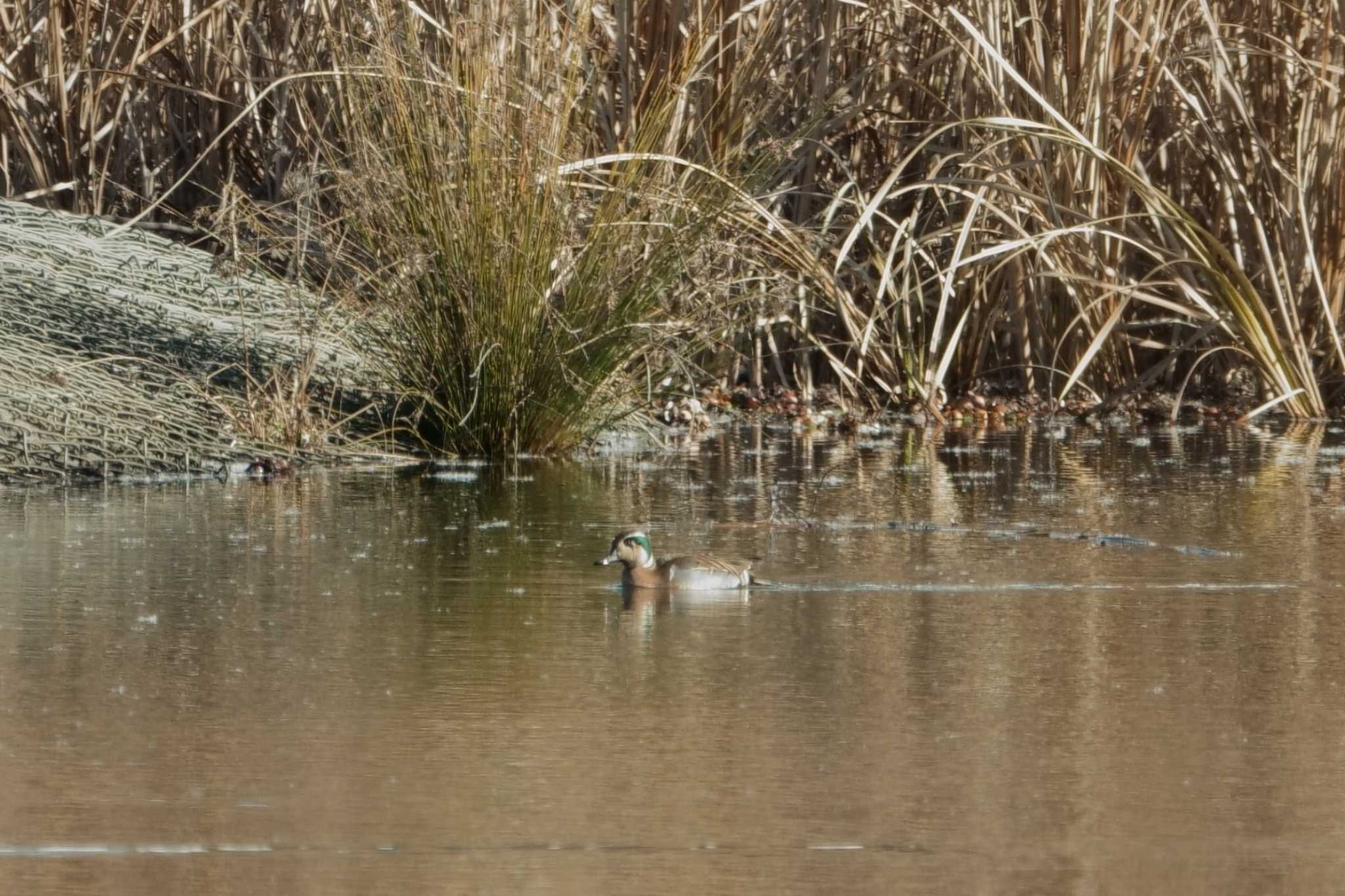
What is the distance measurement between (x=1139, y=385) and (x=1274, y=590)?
470 centimetres

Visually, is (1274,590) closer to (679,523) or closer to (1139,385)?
(679,523)

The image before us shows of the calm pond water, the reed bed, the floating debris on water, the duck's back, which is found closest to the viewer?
the calm pond water

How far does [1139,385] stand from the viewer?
372 inches

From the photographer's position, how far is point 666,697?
3.69m

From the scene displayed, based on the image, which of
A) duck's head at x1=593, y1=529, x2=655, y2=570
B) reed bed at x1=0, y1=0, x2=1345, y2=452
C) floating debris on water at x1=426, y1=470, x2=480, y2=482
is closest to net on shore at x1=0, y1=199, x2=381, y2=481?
reed bed at x1=0, y1=0, x2=1345, y2=452

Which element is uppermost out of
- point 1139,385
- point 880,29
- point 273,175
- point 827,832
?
point 880,29

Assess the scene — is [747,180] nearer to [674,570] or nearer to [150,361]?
[150,361]

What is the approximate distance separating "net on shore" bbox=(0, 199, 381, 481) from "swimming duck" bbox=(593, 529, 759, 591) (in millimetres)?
2488

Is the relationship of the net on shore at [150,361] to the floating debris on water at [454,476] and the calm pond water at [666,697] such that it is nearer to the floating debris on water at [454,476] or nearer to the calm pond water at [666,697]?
the floating debris on water at [454,476]

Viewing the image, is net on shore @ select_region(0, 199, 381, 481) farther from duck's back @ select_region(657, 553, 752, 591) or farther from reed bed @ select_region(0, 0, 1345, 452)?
duck's back @ select_region(657, 553, 752, 591)

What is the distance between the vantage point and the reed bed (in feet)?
24.0

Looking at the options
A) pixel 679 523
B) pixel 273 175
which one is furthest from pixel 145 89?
pixel 679 523

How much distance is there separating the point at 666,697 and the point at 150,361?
4536 millimetres

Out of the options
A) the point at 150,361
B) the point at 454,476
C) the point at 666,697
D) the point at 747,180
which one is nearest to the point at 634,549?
the point at 666,697
